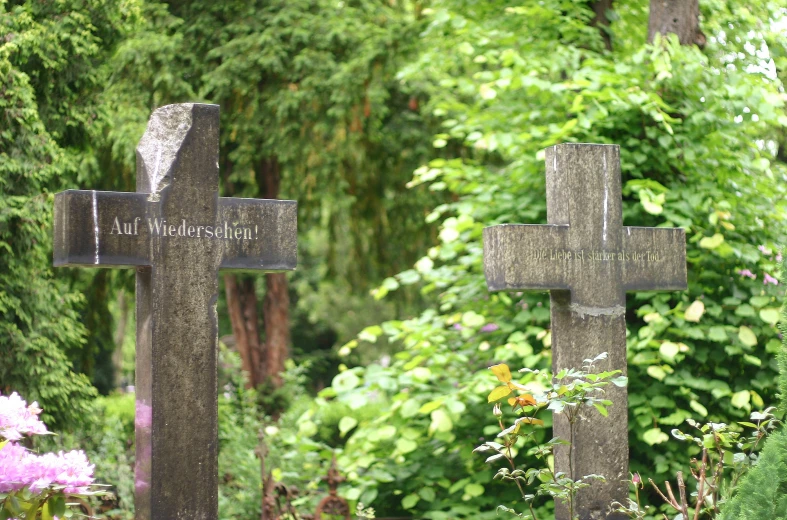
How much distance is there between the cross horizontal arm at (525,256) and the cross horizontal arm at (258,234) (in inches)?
40.5

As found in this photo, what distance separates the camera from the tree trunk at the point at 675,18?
6.84 m

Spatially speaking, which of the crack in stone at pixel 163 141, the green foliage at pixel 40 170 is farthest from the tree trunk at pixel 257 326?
the crack in stone at pixel 163 141

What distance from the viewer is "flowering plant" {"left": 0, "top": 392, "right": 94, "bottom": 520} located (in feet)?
10.2

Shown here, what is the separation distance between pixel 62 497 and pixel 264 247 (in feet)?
6.25

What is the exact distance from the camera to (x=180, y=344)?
Answer: 4.46 metres

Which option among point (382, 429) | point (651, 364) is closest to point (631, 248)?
point (651, 364)

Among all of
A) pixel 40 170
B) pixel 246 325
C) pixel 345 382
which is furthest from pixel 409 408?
pixel 246 325

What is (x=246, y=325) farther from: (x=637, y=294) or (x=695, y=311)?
(x=695, y=311)

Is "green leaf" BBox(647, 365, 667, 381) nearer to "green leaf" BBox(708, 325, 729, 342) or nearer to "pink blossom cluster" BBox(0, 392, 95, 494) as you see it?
"green leaf" BBox(708, 325, 729, 342)

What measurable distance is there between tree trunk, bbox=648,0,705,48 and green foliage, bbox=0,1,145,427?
3.84m

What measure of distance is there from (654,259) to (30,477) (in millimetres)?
3414

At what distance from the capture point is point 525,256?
15.5 feet

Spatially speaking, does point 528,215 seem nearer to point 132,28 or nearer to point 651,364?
point 651,364

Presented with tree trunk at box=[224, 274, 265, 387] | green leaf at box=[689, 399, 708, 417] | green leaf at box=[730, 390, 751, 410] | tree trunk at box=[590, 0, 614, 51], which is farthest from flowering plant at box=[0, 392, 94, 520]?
tree trunk at box=[224, 274, 265, 387]
